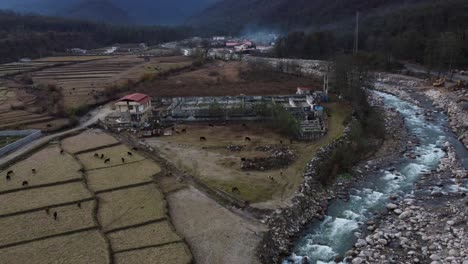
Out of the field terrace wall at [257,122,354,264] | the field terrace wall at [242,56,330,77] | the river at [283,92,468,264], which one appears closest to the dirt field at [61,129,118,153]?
the field terrace wall at [257,122,354,264]

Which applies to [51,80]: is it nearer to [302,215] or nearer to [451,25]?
[302,215]

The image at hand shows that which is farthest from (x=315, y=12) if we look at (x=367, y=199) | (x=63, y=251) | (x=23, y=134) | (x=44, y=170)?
(x=63, y=251)

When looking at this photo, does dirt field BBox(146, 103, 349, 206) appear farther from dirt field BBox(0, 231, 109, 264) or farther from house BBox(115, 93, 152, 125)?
dirt field BBox(0, 231, 109, 264)

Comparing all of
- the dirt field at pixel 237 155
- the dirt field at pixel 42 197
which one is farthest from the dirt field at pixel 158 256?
the dirt field at pixel 42 197

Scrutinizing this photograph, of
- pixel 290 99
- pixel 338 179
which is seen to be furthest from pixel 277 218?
pixel 290 99

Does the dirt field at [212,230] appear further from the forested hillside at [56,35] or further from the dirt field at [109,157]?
the forested hillside at [56,35]
